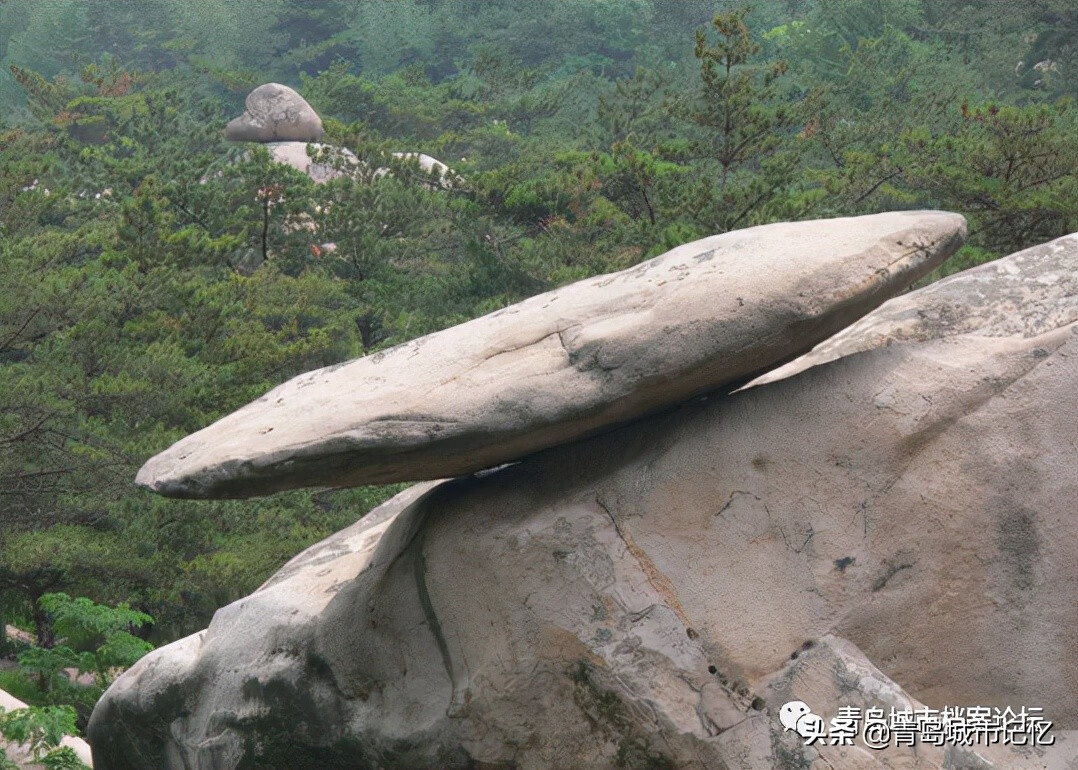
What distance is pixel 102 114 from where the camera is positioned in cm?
3045

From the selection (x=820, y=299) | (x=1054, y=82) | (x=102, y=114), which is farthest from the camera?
(x=102, y=114)

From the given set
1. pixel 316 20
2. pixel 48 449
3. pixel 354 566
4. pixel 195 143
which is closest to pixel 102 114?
pixel 195 143

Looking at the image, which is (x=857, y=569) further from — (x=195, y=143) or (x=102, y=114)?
(x=102, y=114)

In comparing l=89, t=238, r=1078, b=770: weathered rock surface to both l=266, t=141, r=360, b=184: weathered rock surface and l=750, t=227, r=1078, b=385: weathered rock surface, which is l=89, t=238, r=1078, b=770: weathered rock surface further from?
l=266, t=141, r=360, b=184: weathered rock surface

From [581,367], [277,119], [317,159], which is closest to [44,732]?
[581,367]

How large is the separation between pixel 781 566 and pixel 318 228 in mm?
14897

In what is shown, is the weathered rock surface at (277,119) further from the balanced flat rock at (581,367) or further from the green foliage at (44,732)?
the balanced flat rock at (581,367)

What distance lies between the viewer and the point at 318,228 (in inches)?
722

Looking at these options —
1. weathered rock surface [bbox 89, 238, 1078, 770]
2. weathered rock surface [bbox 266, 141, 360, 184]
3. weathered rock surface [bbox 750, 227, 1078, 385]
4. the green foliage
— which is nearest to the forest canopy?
weathered rock surface [bbox 266, 141, 360, 184]

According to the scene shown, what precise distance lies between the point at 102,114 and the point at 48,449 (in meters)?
22.4

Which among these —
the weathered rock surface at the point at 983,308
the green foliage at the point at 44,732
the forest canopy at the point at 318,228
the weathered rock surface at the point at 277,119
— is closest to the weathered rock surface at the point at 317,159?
the weathered rock surface at the point at 277,119

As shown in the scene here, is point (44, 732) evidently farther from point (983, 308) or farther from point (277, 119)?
point (277, 119)

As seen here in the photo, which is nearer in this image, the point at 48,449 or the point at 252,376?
the point at 48,449

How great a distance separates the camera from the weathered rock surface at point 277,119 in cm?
2658
